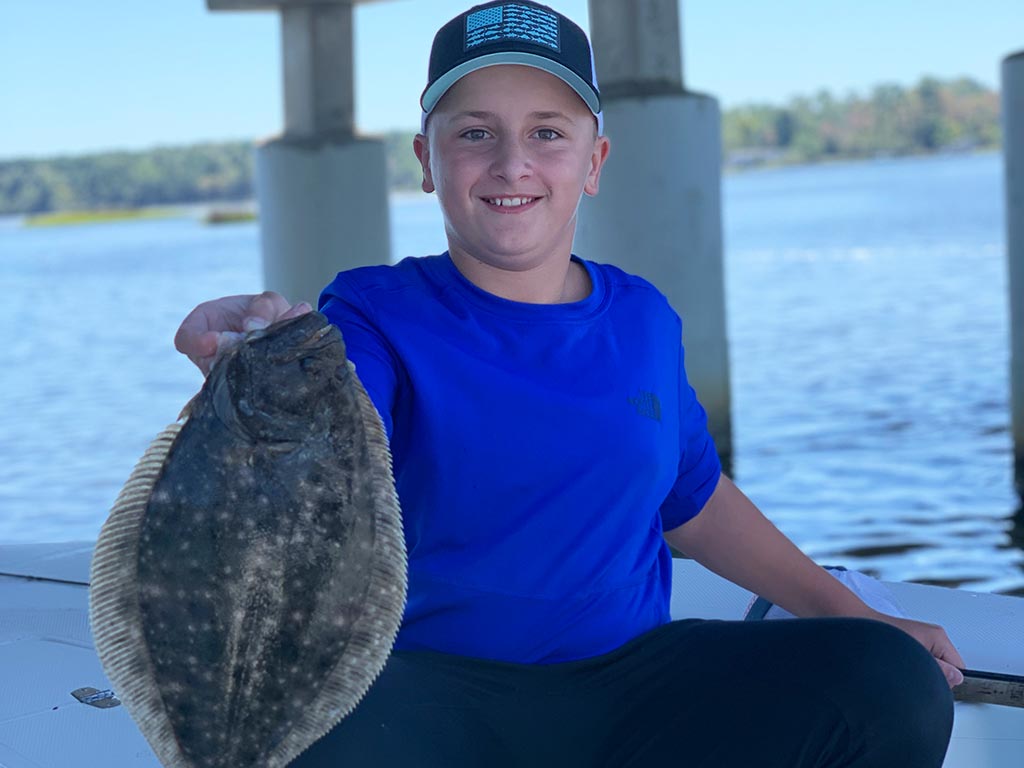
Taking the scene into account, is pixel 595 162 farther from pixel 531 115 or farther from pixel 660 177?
pixel 660 177

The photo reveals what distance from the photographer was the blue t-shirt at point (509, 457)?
194 cm

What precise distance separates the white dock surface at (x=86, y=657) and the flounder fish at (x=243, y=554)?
0.60 m

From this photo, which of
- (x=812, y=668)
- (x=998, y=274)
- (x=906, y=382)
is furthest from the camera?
(x=998, y=274)

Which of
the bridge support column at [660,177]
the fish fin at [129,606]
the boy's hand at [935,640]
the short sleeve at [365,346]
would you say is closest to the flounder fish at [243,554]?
the fish fin at [129,606]

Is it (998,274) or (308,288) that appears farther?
(998,274)

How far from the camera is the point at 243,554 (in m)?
1.62

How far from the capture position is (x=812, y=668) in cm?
191

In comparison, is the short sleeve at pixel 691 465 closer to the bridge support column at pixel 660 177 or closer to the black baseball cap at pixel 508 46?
the black baseball cap at pixel 508 46

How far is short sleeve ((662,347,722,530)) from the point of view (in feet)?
7.46

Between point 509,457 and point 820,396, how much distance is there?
9.95 meters

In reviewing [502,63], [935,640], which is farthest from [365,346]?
[935,640]

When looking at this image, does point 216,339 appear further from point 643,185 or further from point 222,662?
point 643,185

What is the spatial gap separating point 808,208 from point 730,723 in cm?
5171

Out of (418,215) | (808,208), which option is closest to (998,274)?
(808,208)
